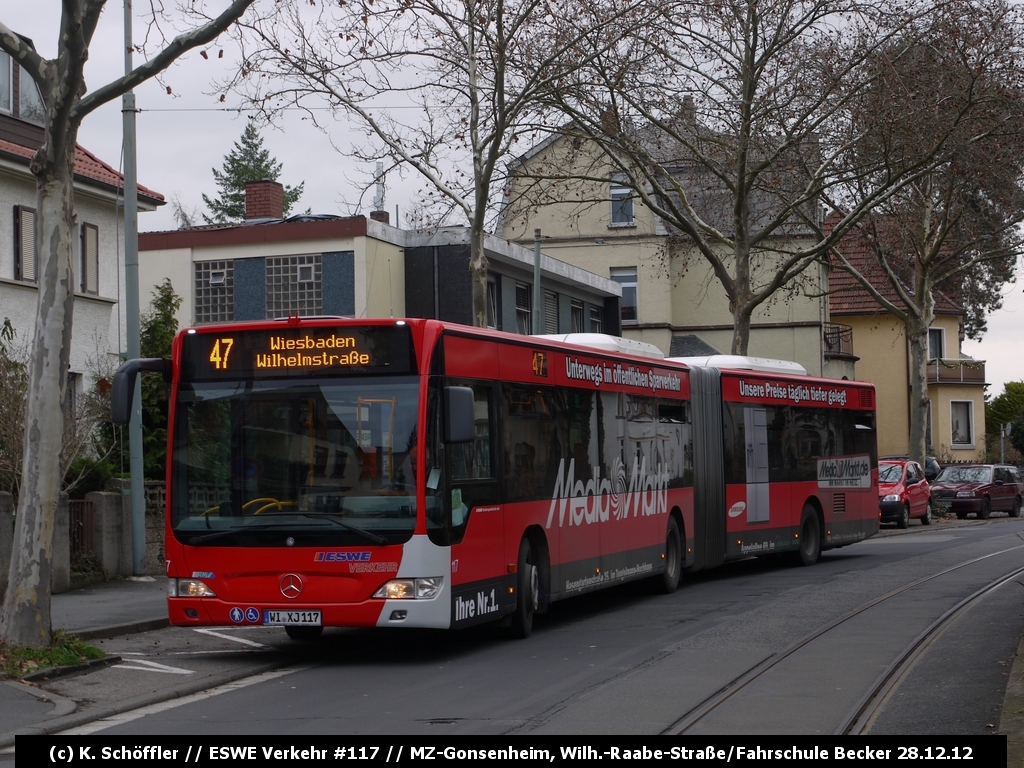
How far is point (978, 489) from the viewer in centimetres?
4250

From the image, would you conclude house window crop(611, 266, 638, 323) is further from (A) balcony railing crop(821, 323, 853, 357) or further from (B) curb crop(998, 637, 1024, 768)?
(B) curb crop(998, 637, 1024, 768)

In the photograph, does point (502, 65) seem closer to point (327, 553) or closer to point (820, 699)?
point (327, 553)

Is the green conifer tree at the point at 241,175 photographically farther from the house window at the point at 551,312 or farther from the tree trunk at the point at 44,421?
the tree trunk at the point at 44,421

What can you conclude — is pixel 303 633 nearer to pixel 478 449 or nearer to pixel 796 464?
pixel 478 449

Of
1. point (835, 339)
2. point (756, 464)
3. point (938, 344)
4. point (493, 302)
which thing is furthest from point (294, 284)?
point (938, 344)

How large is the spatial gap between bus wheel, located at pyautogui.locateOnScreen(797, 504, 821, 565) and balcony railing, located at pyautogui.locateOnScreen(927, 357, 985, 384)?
45861mm

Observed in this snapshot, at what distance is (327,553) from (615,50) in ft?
46.5

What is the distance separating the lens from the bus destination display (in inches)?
464

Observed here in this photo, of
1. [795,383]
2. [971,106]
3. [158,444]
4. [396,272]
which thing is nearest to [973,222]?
[971,106]

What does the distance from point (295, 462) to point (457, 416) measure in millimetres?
1481

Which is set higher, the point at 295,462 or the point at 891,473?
the point at 295,462

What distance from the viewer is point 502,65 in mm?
20812

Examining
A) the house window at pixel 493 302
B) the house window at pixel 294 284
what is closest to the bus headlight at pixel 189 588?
the house window at pixel 294 284

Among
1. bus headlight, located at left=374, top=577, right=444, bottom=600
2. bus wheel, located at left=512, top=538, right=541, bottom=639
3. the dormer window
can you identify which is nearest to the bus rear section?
bus wheel, located at left=512, top=538, right=541, bottom=639
